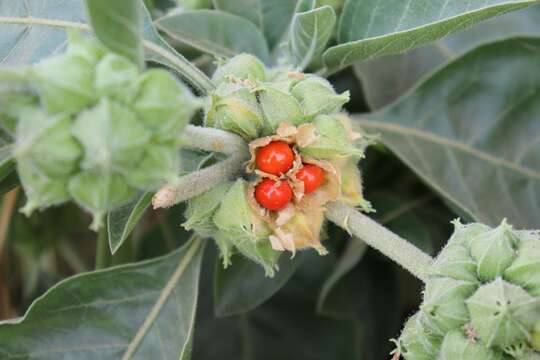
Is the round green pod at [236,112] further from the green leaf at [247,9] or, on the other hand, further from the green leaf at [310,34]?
the green leaf at [247,9]

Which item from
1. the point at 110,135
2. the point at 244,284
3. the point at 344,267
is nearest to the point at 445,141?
the point at 344,267

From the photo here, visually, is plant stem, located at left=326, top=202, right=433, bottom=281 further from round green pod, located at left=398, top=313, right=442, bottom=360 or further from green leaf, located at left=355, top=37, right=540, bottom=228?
green leaf, located at left=355, top=37, right=540, bottom=228

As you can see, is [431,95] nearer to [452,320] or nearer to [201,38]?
[201,38]

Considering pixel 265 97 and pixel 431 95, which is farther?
pixel 431 95

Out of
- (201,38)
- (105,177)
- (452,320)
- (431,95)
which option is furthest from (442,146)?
(105,177)

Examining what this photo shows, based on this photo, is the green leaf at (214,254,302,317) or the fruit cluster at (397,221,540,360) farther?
the green leaf at (214,254,302,317)

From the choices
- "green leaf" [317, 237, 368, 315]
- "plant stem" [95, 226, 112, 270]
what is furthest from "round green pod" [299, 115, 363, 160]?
"plant stem" [95, 226, 112, 270]
